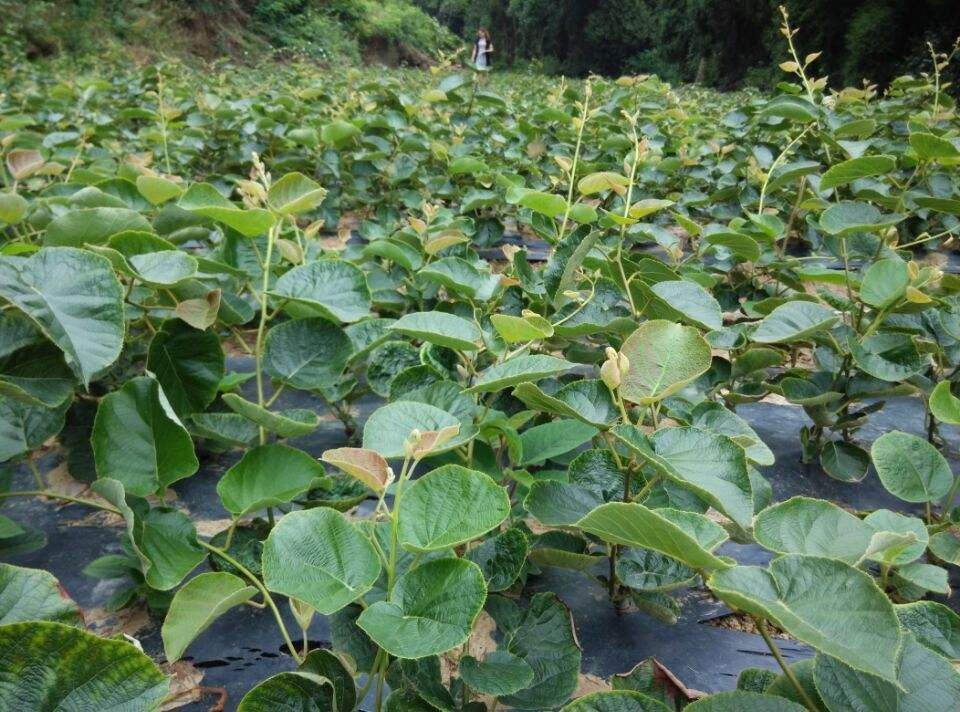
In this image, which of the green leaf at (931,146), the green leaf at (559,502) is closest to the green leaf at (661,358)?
the green leaf at (559,502)

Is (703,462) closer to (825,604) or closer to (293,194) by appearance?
(825,604)

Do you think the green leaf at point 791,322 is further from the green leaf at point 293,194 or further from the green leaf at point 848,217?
the green leaf at point 293,194

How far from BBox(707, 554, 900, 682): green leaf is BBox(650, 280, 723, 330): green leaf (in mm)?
552

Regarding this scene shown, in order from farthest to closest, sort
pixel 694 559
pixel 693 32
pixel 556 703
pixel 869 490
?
pixel 693 32, pixel 869 490, pixel 556 703, pixel 694 559

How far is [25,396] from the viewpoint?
82 centimetres

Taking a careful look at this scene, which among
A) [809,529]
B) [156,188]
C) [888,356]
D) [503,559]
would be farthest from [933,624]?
[156,188]

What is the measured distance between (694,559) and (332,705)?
14.8 inches

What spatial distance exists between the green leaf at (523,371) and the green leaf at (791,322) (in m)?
0.48

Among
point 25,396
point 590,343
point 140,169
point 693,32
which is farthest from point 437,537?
point 693,32

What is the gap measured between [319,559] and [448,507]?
0.45 ft

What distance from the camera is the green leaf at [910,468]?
965mm

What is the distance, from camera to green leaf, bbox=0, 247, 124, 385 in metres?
0.79

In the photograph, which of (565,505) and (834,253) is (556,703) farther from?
(834,253)

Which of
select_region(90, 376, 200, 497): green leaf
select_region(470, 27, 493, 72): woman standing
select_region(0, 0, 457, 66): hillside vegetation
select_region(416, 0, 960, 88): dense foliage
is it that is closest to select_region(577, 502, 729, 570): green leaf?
select_region(90, 376, 200, 497): green leaf
